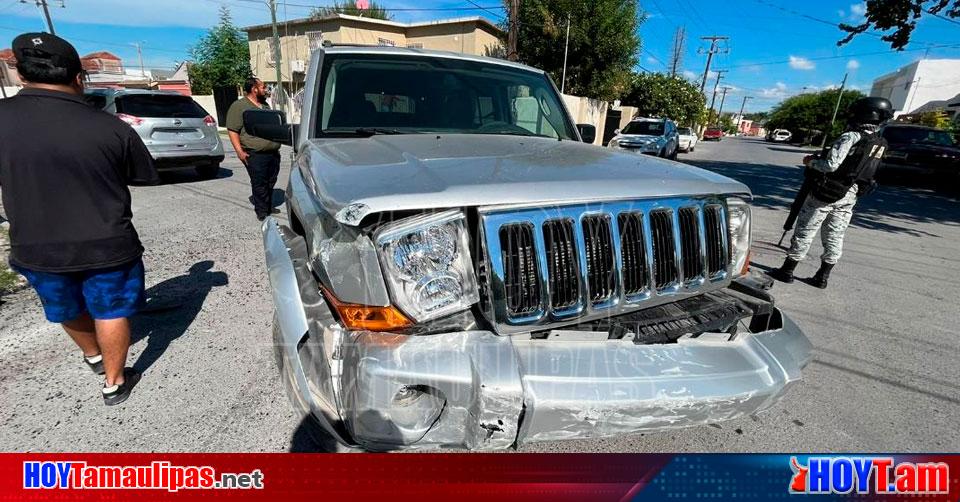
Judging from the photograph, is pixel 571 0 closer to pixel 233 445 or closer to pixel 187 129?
pixel 187 129

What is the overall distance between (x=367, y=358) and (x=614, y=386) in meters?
0.82

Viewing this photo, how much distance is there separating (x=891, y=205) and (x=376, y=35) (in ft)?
73.3

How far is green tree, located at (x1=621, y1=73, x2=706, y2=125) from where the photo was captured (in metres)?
29.0

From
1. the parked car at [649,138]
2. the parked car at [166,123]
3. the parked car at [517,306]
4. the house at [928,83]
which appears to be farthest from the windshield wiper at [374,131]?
the house at [928,83]

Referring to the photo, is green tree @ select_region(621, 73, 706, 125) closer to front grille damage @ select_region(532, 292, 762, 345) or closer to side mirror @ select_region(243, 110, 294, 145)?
side mirror @ select_region(243, 110, 294, 145)

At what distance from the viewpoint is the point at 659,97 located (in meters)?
28.9

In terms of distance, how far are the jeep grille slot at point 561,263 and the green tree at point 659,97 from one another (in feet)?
101

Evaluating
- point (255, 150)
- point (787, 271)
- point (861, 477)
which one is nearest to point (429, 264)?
point (861, 477)

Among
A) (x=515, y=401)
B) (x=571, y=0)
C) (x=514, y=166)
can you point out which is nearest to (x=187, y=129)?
(x=514, y=166)

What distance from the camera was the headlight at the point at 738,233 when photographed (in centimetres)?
200

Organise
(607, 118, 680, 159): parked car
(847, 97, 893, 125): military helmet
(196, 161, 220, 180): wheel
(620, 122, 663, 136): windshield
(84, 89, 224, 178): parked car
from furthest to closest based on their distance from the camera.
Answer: (620, 122, 663, 136): windshield, (607, 118, 680, 159): parked car, (196, 161, 220, 180): wheel, (84, 89, 224, 178): parked car, (847, 97, 893, 125): military helmet

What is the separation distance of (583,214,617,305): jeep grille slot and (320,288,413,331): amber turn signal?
2.31 feet

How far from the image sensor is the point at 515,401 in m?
1.35

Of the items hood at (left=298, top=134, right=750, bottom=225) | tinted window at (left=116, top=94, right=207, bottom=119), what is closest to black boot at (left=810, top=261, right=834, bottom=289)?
hood at (left=298, top=134, right=750, bottom=225)
